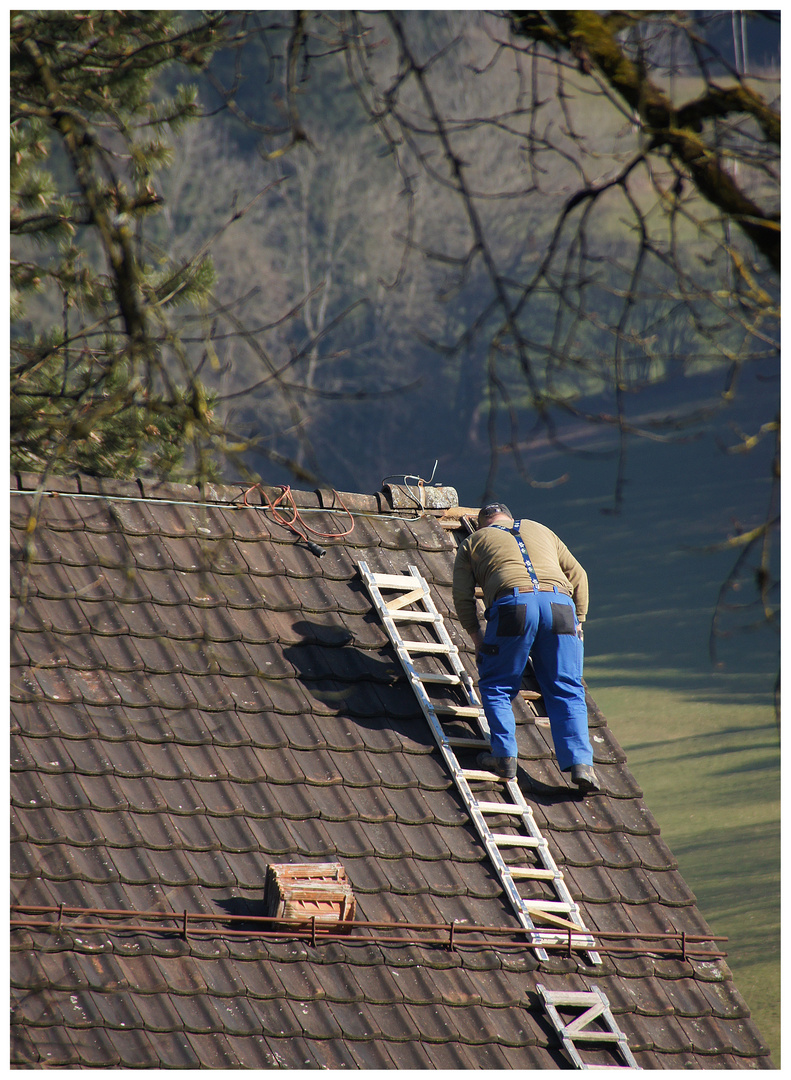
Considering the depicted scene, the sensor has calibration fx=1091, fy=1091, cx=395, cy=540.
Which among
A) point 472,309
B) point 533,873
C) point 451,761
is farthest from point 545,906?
point 472,309

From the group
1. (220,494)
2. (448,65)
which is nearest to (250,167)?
(448,65)

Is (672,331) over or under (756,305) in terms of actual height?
under

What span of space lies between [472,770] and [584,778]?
573mm

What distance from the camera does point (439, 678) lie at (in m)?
5.92

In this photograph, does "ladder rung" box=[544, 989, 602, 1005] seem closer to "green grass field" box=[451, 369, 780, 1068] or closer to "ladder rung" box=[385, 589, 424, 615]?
"ladder rung" box=[385, 589, 424, 615]

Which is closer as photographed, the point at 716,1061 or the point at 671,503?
the point at 716,1061

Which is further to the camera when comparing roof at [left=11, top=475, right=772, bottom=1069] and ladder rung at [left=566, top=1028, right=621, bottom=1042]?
ladder rung at [left=566, top=1028, right=621, bottom=1042]

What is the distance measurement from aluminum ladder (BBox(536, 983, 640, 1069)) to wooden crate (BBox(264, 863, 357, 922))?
0.93m

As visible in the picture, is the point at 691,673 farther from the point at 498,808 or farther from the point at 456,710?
the point at 498,808

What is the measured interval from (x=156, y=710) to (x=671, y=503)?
3318 cm

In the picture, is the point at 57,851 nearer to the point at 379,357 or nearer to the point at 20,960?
the point at 20,960

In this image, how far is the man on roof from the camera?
18.4 feet

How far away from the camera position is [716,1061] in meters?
4.67

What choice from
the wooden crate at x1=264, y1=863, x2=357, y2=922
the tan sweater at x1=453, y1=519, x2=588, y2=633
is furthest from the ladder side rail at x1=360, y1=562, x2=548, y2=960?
the wooden crate at x1=264, y1=863, x2=357, y2=922
